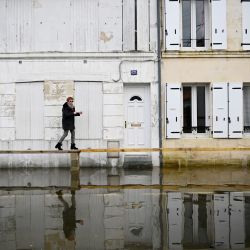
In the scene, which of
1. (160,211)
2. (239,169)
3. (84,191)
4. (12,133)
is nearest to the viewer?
(160,211)

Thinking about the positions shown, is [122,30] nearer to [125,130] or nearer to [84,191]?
[125,130]

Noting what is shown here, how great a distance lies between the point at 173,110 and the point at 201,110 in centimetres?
99

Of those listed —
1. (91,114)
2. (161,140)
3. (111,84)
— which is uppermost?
(111,84)

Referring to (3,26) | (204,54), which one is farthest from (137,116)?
(3,26)

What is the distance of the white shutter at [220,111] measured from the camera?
1272 cm

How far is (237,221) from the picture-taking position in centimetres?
615

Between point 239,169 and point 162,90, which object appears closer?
point 239,169

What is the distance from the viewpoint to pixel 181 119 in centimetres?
1294

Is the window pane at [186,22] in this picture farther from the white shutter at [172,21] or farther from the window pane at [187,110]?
the window pane at [187,110]

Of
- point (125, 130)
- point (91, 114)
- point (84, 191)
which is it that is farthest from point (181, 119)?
point (84, 191)

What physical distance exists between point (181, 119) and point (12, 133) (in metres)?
5.20

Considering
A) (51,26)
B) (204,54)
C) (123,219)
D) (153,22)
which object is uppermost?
(153,22)

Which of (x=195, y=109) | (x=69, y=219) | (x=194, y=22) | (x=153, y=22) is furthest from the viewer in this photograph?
(x=194, y=22)

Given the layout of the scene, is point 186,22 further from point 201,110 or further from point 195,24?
point 201,110
